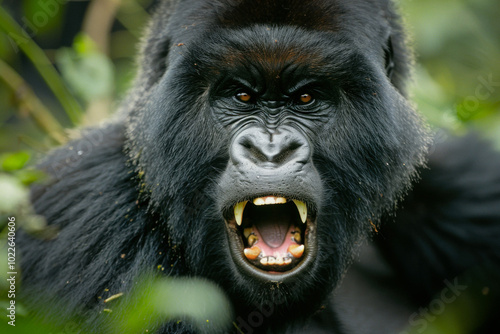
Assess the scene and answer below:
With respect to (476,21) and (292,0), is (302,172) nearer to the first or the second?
(292,0)

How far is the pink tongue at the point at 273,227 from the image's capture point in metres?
2.88

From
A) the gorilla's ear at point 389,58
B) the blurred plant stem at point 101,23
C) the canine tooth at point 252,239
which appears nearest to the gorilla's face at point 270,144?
the canine tooth at point 252,239

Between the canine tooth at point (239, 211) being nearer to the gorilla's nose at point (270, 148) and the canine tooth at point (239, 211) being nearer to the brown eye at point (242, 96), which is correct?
the gorilla's nose at point (270, 148)

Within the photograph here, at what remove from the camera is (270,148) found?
2.73 m

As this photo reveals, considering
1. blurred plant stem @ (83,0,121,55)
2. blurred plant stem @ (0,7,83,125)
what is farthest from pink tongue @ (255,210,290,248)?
blurred plant stem @ (83,0,121,55)

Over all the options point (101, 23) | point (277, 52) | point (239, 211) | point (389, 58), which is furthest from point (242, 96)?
point (101, 23)

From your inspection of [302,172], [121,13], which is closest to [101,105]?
[121,13]

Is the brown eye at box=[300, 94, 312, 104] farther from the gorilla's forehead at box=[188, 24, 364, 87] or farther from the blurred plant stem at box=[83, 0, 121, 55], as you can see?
the blurred plant stem at box=[83, 0, 121, 55]

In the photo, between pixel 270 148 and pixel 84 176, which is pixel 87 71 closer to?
pixel 84 176

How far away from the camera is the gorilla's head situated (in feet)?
9.41

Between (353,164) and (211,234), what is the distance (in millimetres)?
787

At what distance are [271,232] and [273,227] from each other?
0.11ft

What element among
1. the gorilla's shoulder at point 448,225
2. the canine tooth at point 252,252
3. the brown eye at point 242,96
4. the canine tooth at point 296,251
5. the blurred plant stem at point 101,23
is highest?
the brown eye at point 242,96

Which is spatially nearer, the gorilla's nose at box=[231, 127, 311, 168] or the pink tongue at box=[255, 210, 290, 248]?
the gorilla's nose at box=[231, 127, 311, 168]
